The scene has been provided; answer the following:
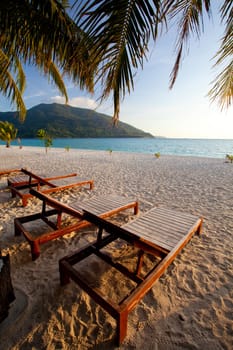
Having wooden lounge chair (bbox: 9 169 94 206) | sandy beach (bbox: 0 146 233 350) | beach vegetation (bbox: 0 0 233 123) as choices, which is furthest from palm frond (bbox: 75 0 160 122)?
wooden lounge chair (bbox: 9 169 94 206)

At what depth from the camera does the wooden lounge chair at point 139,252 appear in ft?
4.41

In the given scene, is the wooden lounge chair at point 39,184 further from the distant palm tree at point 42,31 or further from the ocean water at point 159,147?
the ocean water at point 159,147

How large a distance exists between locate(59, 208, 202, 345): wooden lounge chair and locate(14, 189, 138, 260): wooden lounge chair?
0.52 m

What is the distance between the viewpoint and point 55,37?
7.29ft

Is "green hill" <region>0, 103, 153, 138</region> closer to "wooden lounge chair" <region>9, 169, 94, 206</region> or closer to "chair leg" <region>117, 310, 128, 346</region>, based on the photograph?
"wooden lounge chair" <region>9, 169, 94, 206</region>

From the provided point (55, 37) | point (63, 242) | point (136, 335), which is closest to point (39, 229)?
point (63, 242)

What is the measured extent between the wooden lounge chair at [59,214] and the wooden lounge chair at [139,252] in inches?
20.4

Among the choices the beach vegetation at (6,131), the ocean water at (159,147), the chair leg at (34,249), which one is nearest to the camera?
the chair leg at (34,249)

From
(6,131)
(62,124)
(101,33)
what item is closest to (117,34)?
(101,33)

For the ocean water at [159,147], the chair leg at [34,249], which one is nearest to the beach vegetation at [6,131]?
the ocean water at [159,147]

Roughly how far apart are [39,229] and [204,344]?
2735 millimetres

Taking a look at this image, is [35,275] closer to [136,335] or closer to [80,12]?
[136,335]

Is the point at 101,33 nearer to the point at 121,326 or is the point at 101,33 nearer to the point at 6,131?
the point at 121,326

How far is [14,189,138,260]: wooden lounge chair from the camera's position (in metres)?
2.32
